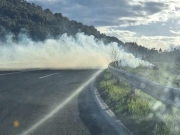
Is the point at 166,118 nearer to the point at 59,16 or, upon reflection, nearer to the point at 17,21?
the point at 17,21

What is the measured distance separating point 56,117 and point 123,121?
186 cm

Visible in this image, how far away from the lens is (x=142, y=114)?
1042 centimetres

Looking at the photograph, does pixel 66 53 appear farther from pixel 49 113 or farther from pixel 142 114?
pixel 142 114

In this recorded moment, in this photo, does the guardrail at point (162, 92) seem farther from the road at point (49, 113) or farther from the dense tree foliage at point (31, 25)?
the dense tree foliage at point (31, 25)

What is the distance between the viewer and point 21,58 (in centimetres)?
5222

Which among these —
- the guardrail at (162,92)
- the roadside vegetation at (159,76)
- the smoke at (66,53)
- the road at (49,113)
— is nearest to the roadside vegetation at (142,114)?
the guardrail at (162,92)

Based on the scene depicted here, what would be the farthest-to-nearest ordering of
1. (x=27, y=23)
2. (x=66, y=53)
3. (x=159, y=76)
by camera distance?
(x=27, y=23) → (x=66, y=53) → (x=159, y=76)

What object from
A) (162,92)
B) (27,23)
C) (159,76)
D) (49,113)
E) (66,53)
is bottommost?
(66,53)

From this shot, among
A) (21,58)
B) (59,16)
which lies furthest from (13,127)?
(59,16)

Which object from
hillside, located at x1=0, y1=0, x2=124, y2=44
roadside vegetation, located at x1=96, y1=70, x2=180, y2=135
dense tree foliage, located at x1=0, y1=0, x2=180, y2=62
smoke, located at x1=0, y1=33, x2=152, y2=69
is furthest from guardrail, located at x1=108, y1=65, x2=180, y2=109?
hillside, located at x1=0, y1=0, x2=124, y2=44

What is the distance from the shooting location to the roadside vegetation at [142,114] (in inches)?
341

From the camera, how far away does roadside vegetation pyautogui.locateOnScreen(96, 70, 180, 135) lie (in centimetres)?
866

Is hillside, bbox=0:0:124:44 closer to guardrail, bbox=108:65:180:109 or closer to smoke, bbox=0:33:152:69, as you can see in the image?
smoke, bbox=0:33:152:69

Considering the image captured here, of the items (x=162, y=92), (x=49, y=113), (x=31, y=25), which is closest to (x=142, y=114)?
(x=162, y=92)
